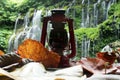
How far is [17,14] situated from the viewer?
52.5ft

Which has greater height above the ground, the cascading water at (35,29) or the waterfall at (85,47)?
the cascading water at (35,29)

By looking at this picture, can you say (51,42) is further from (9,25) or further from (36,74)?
(9,25)

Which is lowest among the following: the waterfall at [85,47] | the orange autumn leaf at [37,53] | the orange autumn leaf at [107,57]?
the waterfall at [85,47]

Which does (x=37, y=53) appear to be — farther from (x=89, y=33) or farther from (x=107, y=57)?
(x=89, y=33)

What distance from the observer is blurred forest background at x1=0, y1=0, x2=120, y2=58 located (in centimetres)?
1126

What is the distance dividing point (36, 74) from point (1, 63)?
0.12 metres

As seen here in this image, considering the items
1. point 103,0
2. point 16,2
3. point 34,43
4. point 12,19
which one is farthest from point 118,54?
point 16,2

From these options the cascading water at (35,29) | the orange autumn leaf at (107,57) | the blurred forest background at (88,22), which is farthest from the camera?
the cascading water at (35,29)

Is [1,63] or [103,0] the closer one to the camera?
[1,63]

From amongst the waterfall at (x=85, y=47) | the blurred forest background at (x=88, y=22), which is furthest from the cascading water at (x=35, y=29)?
the waterfall at (x=85, y=47)

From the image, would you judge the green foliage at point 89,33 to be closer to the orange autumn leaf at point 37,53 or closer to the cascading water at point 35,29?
the cascading water at point 35,29

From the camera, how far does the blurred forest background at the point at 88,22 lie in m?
11.3

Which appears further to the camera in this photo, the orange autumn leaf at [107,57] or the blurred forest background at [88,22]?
the blurred forest background at [88,22]

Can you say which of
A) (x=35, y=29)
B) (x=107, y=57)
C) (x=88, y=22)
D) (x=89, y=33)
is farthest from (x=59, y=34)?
(x=35, y=29)
